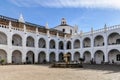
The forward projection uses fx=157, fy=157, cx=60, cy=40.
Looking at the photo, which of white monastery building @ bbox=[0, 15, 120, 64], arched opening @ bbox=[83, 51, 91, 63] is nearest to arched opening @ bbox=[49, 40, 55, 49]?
white monastery building @ bbox=[0, 15, 120, 64]

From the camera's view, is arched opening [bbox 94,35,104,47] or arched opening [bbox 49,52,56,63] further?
arched opening [bbox 49,52,56,63]

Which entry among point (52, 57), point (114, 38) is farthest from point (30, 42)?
point (114, 38)

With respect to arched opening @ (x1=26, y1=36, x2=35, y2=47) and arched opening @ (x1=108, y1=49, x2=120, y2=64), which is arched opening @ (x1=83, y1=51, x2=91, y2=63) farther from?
arched opening @ (x1=26, y1=36, x2=35, y2=47)

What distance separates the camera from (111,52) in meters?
37.2

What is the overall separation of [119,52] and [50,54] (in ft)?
59.7

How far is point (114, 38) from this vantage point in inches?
1459

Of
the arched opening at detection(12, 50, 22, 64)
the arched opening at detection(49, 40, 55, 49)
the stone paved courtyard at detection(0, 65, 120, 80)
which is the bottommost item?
the stone paved courtyard at detection(0, 65, 120, 80)

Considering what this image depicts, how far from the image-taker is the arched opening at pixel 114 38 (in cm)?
3631

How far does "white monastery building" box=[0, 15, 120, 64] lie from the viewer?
108 feet

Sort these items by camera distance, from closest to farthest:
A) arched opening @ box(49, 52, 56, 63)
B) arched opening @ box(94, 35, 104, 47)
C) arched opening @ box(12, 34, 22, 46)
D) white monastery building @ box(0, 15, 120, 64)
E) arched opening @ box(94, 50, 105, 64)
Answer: white monastery building @ box(0, 15, 120, 64), arched opening @ box(12, 34, 22, 46), arched opening @ box(94, 35, 104, 47), arched opening @ box(94, 50, 105, 64), arched opening @ box(49, 52, 56, 63)

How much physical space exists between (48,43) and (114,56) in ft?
54.8

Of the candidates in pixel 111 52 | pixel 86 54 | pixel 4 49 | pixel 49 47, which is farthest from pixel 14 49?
pixel 111 52

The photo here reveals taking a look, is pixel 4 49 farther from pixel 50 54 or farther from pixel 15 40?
pixel 50 54

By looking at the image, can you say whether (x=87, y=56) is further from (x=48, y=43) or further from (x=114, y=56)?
(x=48, y=43)
